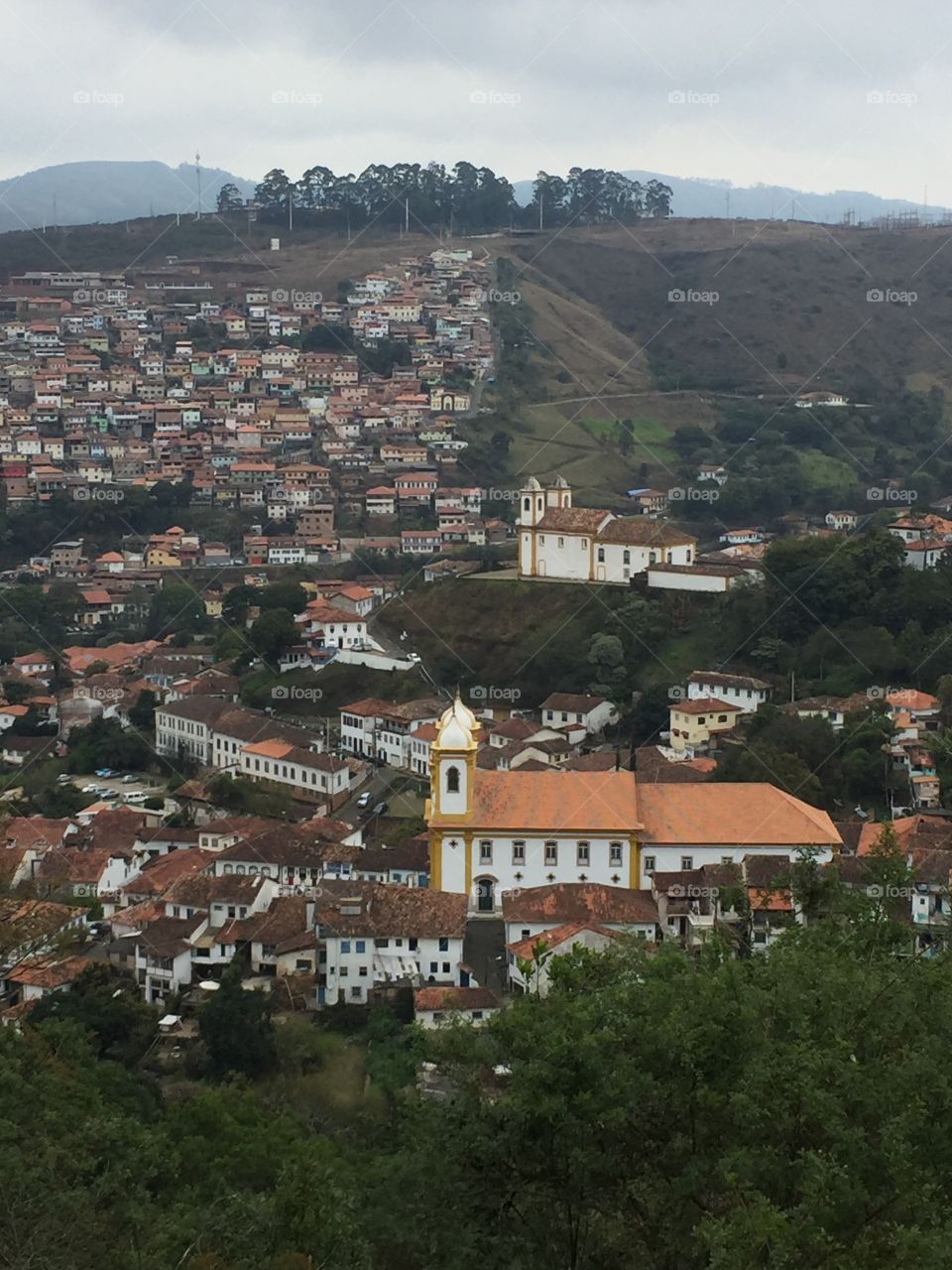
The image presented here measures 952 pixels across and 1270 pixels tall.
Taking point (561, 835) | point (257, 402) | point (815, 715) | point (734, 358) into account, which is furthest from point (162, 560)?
point (561, 835)

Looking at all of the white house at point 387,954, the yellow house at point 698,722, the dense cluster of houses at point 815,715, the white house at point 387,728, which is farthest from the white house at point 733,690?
the white house at point 387,954

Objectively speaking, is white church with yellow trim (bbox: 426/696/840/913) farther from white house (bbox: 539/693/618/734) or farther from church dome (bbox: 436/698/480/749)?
white house (bbox: 539/693/618/734)

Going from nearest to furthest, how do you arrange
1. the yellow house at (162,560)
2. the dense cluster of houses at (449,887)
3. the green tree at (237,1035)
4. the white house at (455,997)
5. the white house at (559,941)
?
the white house at (455,997)
the green tree at (237,1035)
the white house at (559,941)
the dense cluster of houses at (449,887)
the yellow house at (162,560)

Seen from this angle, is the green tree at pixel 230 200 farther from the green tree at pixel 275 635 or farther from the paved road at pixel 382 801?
the paved road at pixel 382 801

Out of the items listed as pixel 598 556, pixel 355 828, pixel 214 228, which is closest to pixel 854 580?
pixel 598 556

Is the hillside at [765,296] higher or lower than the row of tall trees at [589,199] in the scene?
lower

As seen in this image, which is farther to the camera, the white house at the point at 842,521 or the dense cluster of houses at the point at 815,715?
the white house at the point at 842,521

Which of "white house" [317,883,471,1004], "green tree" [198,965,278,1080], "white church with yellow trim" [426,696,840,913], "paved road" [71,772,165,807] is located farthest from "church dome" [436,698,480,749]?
"paved road" [71,772,165,807]
